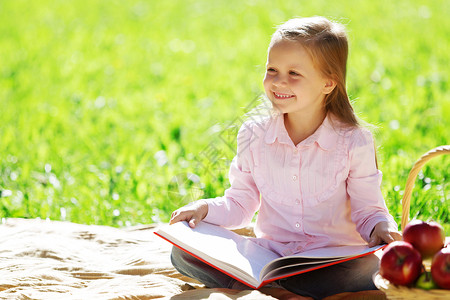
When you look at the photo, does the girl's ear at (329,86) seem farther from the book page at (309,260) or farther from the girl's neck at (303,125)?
the book page at (309,260)

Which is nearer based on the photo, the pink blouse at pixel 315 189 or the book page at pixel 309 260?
the book page at pixel 309 260

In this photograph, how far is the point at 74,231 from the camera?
3.37 meters

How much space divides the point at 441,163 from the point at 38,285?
255 centimetres

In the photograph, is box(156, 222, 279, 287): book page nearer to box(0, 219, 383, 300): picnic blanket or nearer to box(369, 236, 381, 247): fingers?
box(0, 219, 383, 300): picnic blanket

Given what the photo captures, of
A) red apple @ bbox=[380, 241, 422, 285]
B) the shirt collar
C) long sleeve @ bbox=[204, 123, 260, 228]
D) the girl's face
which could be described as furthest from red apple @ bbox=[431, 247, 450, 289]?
long sleeve @ bbox=[204, 123, 260, 228]

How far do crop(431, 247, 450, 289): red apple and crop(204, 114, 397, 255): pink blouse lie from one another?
1.74ft

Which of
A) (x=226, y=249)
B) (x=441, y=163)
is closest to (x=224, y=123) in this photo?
(x=441, y=163)

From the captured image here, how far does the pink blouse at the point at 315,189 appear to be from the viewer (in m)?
2.58

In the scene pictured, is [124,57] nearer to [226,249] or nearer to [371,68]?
[371,68]

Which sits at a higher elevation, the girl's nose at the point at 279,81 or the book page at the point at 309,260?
the girl's nose at the point at 279,81

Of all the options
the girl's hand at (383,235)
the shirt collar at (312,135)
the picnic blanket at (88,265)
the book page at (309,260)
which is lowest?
the picnic blanket at (88,265)

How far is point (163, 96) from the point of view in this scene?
6.09m

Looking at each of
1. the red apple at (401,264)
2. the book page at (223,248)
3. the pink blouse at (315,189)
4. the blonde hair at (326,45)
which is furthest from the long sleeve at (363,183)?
the red apple at (401,264)

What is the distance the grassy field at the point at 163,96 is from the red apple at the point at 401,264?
0.85m
